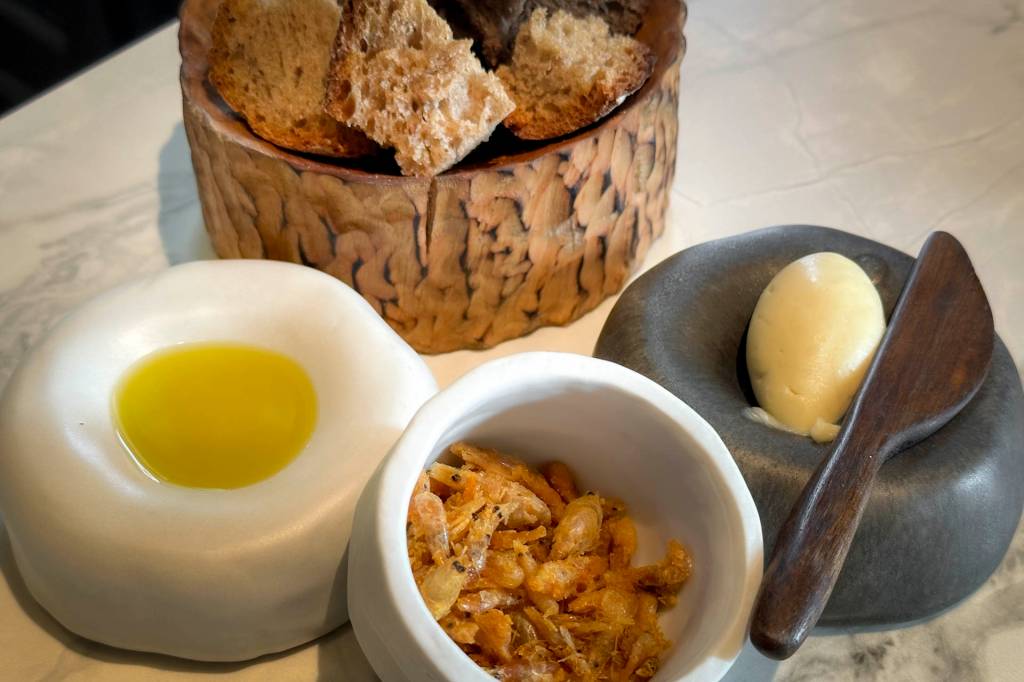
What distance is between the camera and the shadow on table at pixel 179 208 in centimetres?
117

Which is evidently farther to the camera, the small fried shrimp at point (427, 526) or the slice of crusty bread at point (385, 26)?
the slice of crusty bread at point (385, 26)

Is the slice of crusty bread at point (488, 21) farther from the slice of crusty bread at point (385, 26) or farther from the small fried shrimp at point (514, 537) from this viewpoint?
the small fried shrimp at point (514, 537)

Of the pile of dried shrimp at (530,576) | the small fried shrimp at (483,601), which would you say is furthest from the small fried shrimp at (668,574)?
the small fried shrimp at (483,601)

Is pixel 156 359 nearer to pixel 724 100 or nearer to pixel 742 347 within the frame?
pixel 742 347

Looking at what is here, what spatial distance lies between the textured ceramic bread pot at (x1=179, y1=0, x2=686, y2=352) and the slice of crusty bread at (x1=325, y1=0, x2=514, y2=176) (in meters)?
0.03

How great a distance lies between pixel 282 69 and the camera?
3.25 ft

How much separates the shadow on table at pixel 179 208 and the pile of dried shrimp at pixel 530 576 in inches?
22.3

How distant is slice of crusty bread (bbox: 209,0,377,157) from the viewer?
3.16 ft

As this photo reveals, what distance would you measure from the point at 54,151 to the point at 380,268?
1.88 feet

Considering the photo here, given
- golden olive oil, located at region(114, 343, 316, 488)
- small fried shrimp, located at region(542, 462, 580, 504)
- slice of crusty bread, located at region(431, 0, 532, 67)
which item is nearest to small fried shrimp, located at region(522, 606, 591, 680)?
small fried shrimp, located at region(542, 462, 580, 504)

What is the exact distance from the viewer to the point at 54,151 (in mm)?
1271

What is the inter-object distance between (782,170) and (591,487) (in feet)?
2.24

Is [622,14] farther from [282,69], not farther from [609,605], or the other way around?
[609,605]

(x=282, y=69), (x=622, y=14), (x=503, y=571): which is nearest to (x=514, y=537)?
(x=503, y=571)
